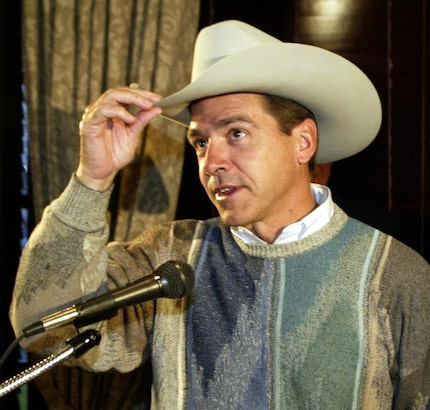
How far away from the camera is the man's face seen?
175 centimetres

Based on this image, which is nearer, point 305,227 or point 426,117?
point 305,227

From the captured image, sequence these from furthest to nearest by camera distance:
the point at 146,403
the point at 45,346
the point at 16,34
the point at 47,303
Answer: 1. the point at 16,34
2. the point at 146,403
3. the point at 45,346
4. the point at 47,303

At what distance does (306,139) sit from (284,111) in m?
0.11

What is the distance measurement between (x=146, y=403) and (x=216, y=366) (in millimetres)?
872

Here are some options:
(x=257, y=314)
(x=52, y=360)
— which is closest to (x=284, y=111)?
(x=257, y=314)

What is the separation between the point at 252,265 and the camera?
187cm

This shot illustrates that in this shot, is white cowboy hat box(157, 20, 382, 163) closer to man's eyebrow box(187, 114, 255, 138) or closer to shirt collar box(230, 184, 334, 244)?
man's eyebrow box(187, 114, 255, 138)

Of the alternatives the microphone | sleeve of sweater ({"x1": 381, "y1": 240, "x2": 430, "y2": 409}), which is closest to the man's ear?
sleeve of sweater ({"x1": 381, "y1": 240, "x2": 430, "y2": 409})

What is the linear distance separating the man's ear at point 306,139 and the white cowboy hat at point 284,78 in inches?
2.4

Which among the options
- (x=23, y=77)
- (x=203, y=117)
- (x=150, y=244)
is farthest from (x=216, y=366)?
(x=23, y=77)

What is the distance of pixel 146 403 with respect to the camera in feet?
8.38

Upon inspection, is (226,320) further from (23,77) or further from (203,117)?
(23,77)

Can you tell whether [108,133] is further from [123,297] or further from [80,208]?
[123,297]

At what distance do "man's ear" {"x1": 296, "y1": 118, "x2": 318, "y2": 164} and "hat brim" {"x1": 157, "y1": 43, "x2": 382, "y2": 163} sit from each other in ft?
0.20
